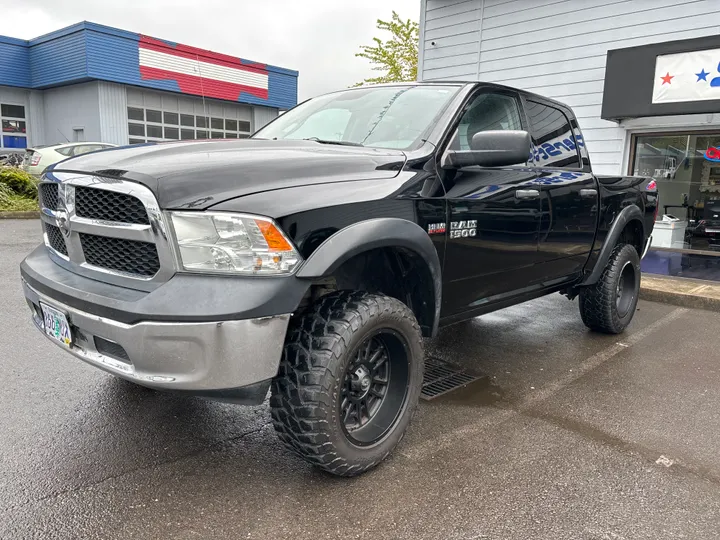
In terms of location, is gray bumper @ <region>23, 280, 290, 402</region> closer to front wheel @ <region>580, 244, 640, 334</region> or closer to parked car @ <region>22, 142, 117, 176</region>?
front wheel @ <region>580, 244, 640, 334</region>

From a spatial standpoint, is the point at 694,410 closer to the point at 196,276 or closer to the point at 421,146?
the point at 421,146

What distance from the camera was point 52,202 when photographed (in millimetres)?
2766

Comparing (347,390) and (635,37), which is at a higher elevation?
(635,37)

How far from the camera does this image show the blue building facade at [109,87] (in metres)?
21.5

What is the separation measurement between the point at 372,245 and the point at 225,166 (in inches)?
27.5

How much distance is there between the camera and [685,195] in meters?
8.37

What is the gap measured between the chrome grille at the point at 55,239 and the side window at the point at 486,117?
6.67 feet

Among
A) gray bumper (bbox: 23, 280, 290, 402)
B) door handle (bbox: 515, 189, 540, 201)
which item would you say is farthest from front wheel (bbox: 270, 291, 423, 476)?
door handle (bbox: 515, 189, 540, 201)

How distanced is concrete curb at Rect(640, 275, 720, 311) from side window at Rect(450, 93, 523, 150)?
3800 mm

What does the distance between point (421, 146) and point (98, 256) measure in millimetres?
1657

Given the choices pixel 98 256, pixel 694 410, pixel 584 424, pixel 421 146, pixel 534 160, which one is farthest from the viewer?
pixel 534 160

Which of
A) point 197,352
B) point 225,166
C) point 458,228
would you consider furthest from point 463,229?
point 197,352

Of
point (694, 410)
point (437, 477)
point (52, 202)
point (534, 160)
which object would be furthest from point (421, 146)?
point (694, 410)

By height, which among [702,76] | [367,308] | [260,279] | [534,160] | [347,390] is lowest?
[347,390]
